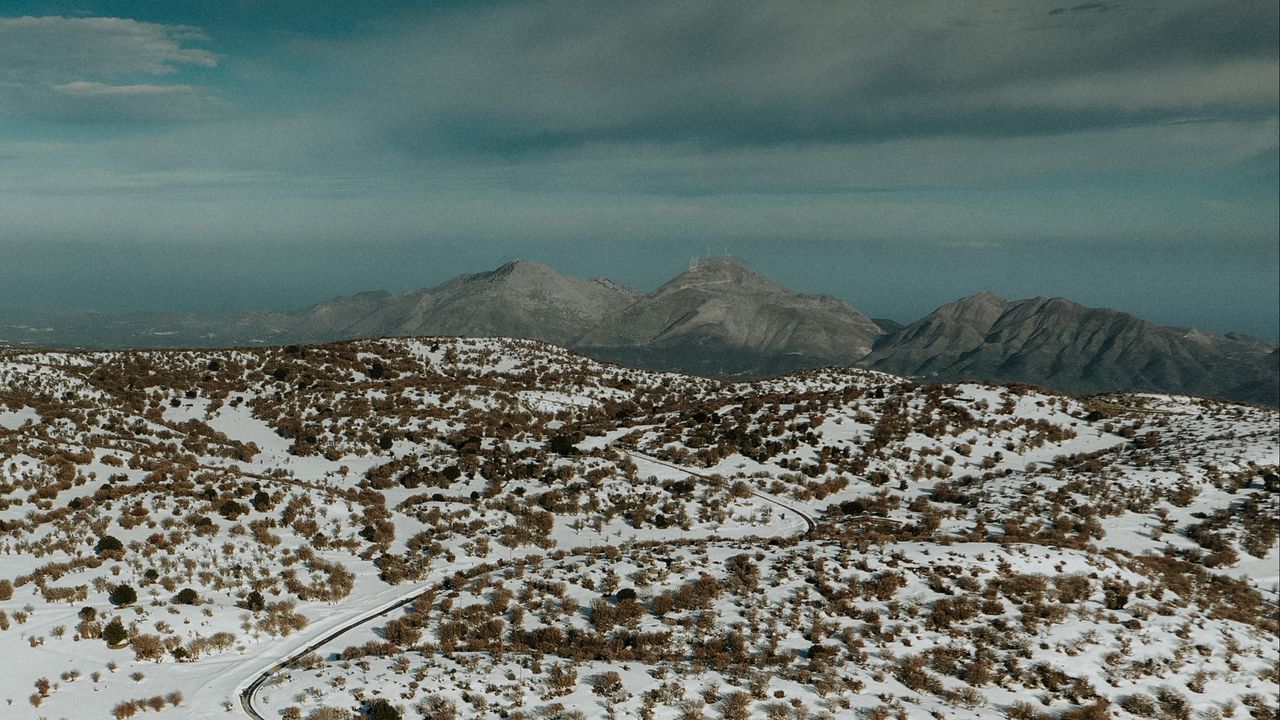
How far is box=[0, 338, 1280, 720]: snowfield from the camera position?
865 inches

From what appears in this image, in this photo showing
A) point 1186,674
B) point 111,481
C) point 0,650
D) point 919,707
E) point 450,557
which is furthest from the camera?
point 111,481

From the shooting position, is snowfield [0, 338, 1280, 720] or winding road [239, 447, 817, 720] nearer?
winding road [239, 447, 817, 720]

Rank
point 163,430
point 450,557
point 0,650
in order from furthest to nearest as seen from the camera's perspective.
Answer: point 163,430 → point 450,557 → point 0,650

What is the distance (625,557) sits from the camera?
111 ft

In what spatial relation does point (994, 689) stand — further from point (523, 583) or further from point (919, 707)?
point (523, 583)

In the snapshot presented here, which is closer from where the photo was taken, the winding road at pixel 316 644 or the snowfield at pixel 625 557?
the winding road at pixel 316 644

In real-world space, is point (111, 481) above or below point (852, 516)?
above

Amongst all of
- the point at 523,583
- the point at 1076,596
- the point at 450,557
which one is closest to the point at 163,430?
the point at 450,557

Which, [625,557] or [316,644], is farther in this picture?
[625,557]

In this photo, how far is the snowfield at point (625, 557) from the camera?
2197cm

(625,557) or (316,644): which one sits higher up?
(625,557)

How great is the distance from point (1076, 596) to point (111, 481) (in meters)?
53.2

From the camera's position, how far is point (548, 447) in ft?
180

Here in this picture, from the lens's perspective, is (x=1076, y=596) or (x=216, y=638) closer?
(x=216, y=638)
